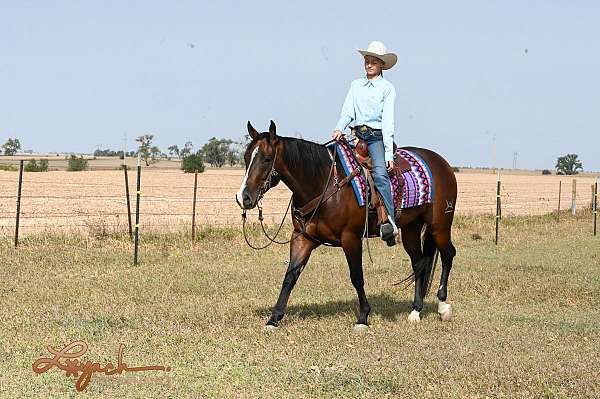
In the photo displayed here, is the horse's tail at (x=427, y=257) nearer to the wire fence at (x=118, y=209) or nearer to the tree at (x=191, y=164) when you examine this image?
the wire fence at (x=118, y=209)

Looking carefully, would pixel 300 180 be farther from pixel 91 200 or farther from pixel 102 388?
pixel 91 200

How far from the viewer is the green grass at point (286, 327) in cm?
552

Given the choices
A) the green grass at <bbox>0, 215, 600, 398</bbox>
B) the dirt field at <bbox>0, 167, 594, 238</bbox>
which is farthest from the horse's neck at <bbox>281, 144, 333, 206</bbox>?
the dirt field at <bbox>0, 167, 594, 238</bbox>

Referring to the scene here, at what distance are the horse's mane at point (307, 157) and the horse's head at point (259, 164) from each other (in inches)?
7.1

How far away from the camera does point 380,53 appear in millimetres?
7695

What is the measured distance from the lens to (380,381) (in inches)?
220

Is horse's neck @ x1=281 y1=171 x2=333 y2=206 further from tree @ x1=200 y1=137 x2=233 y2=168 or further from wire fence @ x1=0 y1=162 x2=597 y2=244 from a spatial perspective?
tree @ x1=200 y1=137 x2=233 y2=168

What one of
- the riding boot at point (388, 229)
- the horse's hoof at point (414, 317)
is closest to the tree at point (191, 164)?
the horse's hoof at point (414, 317)

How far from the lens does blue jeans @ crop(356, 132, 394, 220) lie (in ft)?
25.2

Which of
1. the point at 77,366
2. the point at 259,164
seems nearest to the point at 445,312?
the point at 259,164

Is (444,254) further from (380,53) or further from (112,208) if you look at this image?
(112,208)

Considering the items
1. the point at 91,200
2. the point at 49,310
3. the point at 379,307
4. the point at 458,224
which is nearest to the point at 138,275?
the point at 49,310

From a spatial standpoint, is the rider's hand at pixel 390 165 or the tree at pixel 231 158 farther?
the tree at pixel 231 158

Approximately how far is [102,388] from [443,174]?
16.3ft
